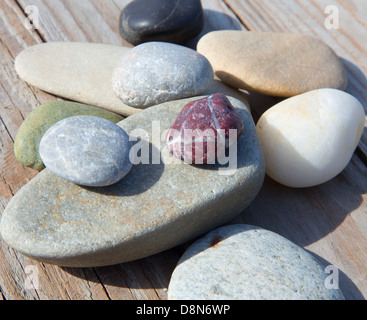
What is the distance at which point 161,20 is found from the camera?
2623 mm

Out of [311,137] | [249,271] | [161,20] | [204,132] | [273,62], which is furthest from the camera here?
[161,20]

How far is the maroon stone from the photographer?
72.8 inches

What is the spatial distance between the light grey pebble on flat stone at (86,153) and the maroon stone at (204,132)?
0.24 metres

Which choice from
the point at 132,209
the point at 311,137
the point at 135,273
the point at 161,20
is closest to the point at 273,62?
the point at 311,137

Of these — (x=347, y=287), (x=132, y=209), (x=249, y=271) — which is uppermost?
(x=132, y=209)

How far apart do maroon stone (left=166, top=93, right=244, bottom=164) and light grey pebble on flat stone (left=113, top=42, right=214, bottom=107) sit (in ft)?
0.89

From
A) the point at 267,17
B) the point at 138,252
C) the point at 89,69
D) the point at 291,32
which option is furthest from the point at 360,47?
the point at 138,252

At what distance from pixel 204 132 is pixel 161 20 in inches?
43.0

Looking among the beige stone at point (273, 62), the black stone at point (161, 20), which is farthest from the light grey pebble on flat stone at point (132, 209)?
the black stone at point (161, 20)

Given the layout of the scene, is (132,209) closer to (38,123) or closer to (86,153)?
(86,153)

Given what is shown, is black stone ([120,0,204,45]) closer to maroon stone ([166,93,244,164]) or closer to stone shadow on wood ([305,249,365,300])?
maroon stone ([166,93,244,164])

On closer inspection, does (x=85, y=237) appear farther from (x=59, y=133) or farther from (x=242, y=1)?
(x=242, y=1)

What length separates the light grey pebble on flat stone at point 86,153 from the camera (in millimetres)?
1777
